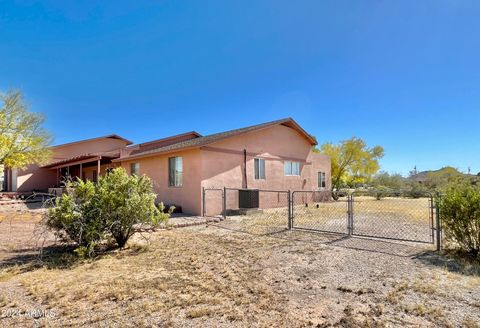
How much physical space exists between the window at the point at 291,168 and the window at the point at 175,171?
6953 mm

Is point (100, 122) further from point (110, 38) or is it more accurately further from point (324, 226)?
point (324, 226)

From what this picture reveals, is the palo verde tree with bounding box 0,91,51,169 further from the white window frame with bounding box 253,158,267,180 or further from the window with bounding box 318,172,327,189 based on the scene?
the window with bounding box 318,172,327,189

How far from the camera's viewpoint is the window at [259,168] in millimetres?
15844

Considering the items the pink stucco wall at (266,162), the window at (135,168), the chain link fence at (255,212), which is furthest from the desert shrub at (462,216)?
the window at (135,168)

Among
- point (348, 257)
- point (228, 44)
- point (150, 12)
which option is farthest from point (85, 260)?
point (228, 44)

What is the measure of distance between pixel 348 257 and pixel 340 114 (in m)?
19.8

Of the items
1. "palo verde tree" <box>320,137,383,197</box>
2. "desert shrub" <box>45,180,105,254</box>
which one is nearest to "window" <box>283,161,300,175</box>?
"desert shrub" <box>45,180,105,254</box>

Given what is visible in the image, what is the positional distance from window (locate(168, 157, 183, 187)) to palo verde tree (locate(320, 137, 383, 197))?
71.3ft

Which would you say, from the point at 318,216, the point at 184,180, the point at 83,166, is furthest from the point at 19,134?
the point at 318,216

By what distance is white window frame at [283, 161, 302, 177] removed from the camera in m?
17.8

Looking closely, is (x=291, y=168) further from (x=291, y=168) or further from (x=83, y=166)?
(x=83, y=166)

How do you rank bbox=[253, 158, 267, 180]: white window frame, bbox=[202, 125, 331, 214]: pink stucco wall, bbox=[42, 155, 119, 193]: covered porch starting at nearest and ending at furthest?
bbox=[202, 125, 331, 214]: pink stucco wall, bbox=[253, 158, 267, 180]: white window frame, bbox=[42, 155, 119, 193]: covered porch

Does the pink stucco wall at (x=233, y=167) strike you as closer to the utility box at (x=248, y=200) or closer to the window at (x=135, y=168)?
the window at (x=135, y=168)

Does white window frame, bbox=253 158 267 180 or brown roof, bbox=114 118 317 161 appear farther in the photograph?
white window frame, bbox=253 158 267 180
